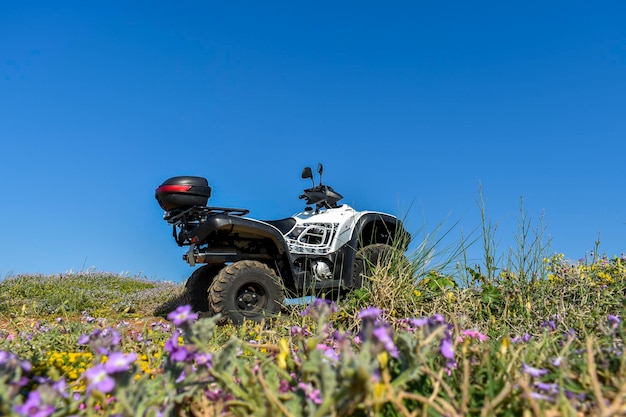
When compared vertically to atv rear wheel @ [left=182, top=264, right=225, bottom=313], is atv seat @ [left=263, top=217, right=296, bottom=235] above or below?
above

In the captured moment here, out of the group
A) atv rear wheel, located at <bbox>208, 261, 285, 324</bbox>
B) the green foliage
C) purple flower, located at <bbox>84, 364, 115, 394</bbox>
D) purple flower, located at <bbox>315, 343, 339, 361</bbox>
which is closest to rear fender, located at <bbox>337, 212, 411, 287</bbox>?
atv rear wheel, located at <bbox>208, 261, 285, 324</bbox>

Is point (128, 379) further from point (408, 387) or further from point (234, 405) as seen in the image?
point (408, 387)

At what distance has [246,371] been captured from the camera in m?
1.23

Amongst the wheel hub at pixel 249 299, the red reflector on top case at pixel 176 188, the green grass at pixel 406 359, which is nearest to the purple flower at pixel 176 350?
the green grass at pixel 406 359

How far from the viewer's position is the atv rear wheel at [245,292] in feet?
19.0

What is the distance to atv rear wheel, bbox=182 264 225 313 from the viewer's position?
7.09 metres

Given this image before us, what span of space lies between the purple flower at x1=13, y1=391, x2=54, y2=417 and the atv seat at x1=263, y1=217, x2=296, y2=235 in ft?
19.9

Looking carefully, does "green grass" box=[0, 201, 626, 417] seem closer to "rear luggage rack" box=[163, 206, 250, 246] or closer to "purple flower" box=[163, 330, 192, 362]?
"purple flower" box=[163, 330, 192, 362]

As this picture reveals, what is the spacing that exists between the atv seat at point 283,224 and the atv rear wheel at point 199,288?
45.8 inches

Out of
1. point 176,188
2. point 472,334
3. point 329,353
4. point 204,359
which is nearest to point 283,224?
point 176,188

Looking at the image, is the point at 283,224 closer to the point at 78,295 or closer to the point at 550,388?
the point at 78,295

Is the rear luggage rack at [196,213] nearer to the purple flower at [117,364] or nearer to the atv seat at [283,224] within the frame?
the atv seat at [283,224]

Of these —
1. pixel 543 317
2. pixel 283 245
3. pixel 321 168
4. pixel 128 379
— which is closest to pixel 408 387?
pixel 128 379

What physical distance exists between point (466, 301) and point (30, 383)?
11.1ft
